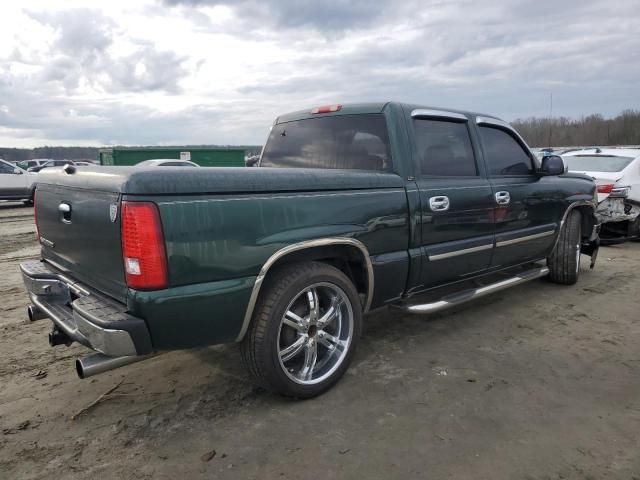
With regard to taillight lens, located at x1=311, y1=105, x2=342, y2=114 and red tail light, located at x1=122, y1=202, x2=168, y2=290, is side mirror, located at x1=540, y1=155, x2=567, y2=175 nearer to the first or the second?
taillight lens, located at x1=311, y1=105, x2=342, y2=114

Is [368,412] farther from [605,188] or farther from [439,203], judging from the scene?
[605,188]

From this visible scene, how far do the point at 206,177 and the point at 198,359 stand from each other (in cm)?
170

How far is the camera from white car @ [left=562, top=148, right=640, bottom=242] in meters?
8.11

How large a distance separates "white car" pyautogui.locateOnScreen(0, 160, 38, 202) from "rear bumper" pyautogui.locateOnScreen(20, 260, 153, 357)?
14287mm

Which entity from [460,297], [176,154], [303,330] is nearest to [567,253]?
[460,297]

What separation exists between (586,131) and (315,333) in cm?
5494

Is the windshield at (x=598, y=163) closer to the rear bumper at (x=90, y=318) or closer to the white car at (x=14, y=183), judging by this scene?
the rear bumper at (x=90, y=318)

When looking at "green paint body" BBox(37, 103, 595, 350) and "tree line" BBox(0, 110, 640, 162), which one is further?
"tree line" BBox(0, 110, 640, 162)

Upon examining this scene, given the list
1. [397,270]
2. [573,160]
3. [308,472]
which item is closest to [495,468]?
[308,472]

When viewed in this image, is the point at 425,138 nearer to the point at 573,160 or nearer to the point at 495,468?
the point at 495,468

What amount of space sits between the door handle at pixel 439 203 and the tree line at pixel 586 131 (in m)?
44.1

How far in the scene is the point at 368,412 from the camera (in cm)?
292

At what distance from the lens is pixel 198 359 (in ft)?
12.0

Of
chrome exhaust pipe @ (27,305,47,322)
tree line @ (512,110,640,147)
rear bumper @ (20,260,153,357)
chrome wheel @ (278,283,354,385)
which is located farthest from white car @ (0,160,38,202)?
tree line @ (512,110,640,147)
